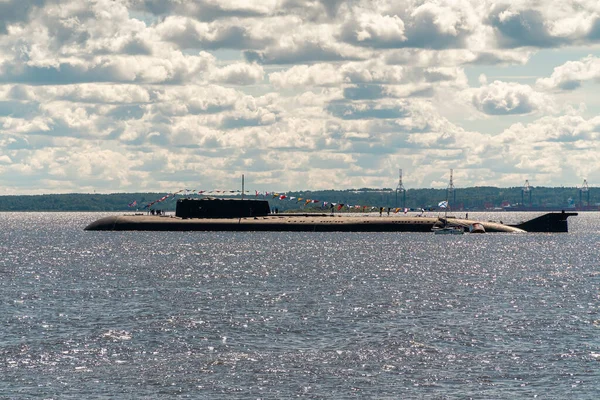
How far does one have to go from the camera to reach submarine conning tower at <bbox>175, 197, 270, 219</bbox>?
458 feet

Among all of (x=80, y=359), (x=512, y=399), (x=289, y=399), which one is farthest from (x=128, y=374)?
(x=512, y=399)

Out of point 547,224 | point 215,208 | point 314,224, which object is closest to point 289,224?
point 314,224

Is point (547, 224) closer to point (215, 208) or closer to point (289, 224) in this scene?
point (289, 224)

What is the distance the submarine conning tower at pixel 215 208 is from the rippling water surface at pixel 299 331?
188ft

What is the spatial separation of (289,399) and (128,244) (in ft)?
316

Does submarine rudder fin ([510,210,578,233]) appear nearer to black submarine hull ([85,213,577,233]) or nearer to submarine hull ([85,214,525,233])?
black submarine hull ([85,213,577,233])

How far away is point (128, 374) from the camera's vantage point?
102 ft

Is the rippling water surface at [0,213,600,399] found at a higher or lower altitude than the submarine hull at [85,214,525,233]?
lower

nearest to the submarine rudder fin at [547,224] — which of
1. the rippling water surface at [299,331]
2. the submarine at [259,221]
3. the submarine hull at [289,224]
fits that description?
the submarine at [259,221]

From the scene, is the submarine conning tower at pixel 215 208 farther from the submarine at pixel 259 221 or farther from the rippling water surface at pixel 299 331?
the rippling water surface at pixel 299 331

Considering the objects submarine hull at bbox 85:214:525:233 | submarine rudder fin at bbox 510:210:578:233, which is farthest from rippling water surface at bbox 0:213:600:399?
submarine rudder fin at bbox 510:210:578:233

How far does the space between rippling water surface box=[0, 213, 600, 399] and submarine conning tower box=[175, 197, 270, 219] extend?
57247 mm

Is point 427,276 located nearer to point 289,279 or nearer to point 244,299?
point 289,279

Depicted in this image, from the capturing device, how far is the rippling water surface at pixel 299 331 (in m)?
29.8
